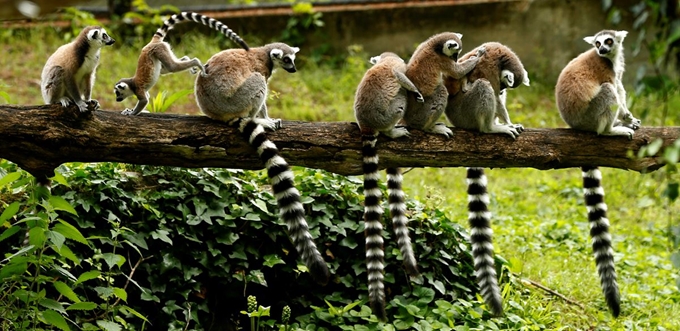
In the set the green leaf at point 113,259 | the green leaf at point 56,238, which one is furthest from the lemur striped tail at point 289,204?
the green leaf at point 56,238

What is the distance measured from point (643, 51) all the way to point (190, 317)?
387 inches

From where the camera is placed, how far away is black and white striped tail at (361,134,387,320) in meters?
5.15

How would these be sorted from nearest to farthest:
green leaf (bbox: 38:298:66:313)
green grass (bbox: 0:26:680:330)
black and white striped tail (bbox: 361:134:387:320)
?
green leaf (bbox: 38:298:66:313), black and white striped tail (bbox: 361:134:387:320), green grass (bbox: 0:26:680:330)

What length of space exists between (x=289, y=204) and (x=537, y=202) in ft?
16.3

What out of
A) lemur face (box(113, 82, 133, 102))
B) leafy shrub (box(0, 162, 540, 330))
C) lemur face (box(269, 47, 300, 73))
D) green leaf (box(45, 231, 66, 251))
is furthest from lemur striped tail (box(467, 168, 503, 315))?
green leaf (box(45, 231, 66, 251))

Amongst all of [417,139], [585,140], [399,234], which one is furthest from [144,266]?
[585,140]

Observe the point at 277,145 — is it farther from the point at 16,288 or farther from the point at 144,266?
the point at 16,288

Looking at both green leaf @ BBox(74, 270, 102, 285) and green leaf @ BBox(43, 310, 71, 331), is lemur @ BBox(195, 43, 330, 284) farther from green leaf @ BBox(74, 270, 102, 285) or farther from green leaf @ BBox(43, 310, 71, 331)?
green leaf @ BBox(43, 310, 71, 331)

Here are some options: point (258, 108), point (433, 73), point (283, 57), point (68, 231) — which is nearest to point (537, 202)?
point (433, 73)

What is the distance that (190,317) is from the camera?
531cm

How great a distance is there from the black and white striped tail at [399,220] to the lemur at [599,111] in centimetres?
150

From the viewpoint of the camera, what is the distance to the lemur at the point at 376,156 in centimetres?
517

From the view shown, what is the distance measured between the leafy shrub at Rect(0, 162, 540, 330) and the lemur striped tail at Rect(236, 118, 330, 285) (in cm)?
53

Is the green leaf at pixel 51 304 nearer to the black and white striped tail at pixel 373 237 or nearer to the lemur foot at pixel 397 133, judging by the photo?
the black and white striped tail at pixel 373 237
